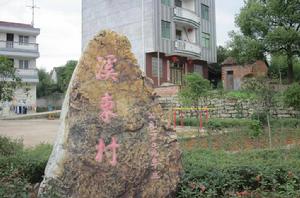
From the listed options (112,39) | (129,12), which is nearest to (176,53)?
(129,12)

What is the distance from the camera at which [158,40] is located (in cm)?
2470

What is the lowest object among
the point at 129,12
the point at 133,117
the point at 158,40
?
the point at 133,117

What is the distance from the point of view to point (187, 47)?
2669 cm

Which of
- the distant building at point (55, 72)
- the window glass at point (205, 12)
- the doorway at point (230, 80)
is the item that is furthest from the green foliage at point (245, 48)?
the distant building at point (55, 72)

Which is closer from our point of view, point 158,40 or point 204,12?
point 158,40

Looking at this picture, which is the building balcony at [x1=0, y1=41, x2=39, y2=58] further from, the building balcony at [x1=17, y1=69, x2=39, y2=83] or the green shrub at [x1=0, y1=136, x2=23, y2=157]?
the green shrub at [x1=0, y1=136, x2=23, y2=157]

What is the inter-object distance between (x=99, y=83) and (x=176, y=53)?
22.0 m

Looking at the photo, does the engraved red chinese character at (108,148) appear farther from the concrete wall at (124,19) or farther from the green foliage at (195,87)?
the concrete wall at (124,19)

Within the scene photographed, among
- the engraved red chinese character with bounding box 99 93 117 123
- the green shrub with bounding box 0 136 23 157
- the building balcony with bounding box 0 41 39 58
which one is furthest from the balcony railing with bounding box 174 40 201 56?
the engraved red chinese character with bounding box 99 93 117 123

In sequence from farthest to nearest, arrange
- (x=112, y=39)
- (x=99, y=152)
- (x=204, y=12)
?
(x=204, y=12)
(x=112, y=39)
(x=99, y=152)

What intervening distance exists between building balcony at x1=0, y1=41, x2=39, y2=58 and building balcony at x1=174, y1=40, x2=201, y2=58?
15039 millimetres

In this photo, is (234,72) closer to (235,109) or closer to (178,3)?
(178,3)

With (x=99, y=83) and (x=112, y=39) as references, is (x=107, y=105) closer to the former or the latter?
(x=99, y=83)

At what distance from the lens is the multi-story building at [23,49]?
108 feet
